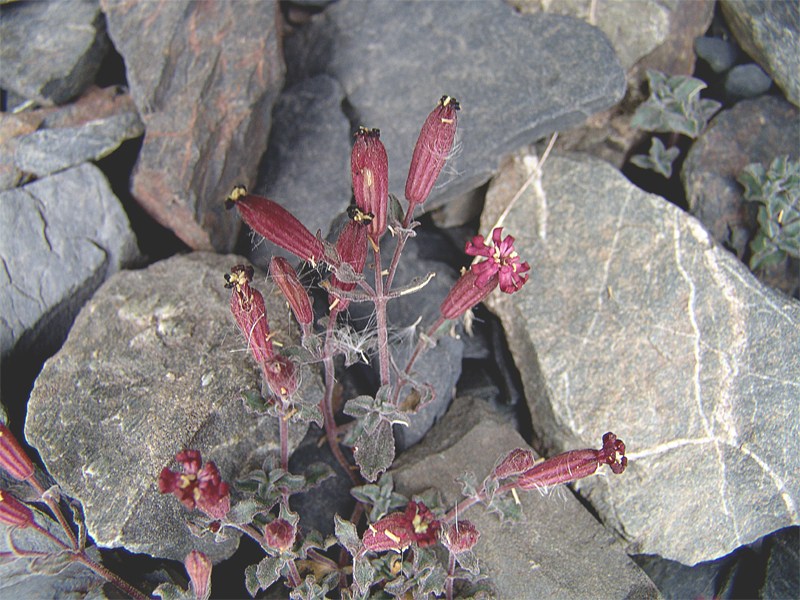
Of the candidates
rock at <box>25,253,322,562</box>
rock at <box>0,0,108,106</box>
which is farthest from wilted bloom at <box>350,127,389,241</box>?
rock at <box>0,0,108,106</box>

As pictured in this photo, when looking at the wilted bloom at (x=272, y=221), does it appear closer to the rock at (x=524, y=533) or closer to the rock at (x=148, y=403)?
the rock at (x=148, y=403)

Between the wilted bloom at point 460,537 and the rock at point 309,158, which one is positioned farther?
the rock at point 309,158

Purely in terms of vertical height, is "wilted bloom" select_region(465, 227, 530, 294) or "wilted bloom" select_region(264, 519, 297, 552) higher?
"wilted bloom" select_region(465, 227, 530, 294)

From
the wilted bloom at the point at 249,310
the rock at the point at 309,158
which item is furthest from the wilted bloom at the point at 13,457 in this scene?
the rock at the point at 309,158

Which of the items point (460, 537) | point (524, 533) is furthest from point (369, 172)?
point (524, 533)

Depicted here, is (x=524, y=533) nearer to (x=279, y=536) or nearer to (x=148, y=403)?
(x=279, y=536)

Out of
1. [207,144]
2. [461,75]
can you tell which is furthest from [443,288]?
[207,144]

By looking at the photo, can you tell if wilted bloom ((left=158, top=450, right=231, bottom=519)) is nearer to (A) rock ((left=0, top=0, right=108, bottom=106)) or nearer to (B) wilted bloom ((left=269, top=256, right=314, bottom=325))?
(B) wilted bloom ((left=269, top=256, right=314, bottom=325))
